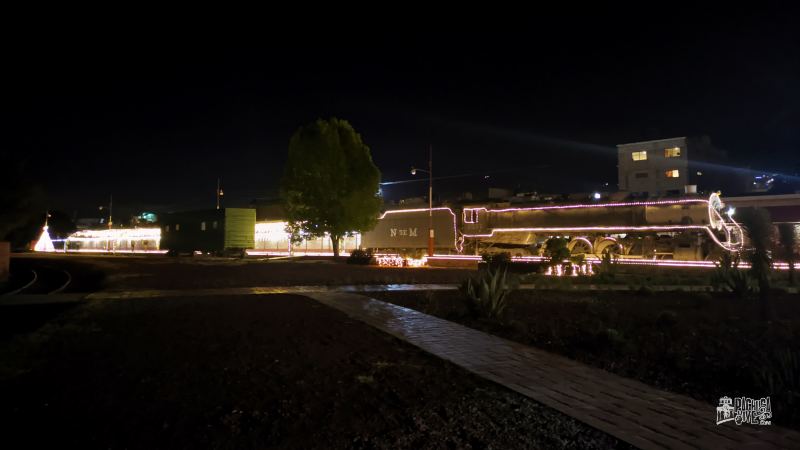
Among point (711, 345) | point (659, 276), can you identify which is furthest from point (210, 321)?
point (659, 276)

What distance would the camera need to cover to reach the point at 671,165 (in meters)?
60.5

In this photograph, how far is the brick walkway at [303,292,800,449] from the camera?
4.12 meters

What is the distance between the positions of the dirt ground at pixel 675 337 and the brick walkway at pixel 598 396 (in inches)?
14.9

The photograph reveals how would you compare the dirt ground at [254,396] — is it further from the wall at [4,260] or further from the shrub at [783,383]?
the wall at [4,260]

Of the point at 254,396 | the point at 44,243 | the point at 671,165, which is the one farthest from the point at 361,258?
the point at 44,243

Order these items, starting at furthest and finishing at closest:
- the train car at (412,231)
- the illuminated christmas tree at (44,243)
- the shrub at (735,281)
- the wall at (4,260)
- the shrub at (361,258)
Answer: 1. the illuminated christmas tree at (44,243)
2. the train car at (412,231)
3. the shrub at (361,258)
4. the wall at (4,260)
5. the shrub at (735,281)

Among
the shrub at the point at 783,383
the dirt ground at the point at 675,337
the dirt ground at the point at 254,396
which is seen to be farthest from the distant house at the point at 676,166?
the dirt ground at the point at 254,396

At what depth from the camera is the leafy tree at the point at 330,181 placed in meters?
33.2

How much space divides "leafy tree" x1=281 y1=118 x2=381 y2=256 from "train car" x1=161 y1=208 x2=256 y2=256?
7.78 meters

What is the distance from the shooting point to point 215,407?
4.73 meters

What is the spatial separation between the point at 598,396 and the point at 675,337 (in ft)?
10.6

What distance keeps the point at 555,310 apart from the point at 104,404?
8.21m

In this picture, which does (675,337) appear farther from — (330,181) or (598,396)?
(330,181)

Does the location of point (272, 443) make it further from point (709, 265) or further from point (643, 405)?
point (709, 265)
